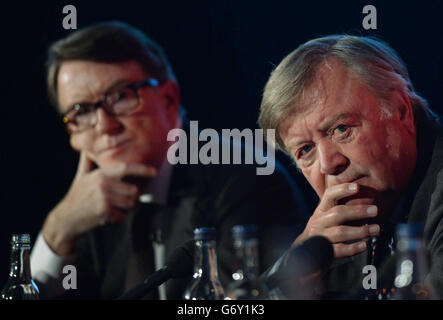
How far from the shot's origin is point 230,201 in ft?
7.70

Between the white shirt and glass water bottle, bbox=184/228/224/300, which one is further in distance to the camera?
the white shirt

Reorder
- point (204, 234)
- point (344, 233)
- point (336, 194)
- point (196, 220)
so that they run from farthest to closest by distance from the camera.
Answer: point (196, 220), point (336, 194), point (344, 233), point (204, 234)

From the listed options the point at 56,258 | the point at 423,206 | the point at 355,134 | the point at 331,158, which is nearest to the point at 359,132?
the point at 355,134

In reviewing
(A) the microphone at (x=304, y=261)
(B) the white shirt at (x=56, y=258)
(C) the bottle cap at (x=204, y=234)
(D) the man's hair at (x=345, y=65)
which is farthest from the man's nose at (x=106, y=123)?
(A) the microphone at (x=304, y=261)

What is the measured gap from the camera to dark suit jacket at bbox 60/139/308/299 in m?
2.27

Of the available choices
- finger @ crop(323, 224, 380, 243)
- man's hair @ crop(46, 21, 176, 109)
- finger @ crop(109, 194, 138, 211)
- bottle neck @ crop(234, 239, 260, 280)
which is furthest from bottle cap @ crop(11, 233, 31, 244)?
man's hair @ crop(46, 21, 176, 109)

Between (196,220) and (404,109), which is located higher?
(404,109)

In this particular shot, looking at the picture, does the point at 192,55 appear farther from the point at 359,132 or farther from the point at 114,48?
the point at 359,132

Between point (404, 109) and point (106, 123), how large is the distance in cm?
124

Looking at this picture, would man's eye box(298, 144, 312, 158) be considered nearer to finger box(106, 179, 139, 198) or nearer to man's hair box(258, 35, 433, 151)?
man's hair box(258, 35, 433, 151)

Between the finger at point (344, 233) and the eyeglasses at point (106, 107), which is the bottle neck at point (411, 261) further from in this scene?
the eyeglasses at point (106, 107)

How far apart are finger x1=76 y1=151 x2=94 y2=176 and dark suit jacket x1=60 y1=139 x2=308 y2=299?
0.29 metres

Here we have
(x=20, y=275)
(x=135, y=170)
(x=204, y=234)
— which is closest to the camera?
(x=204, y=234)

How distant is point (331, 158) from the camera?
184 cm
